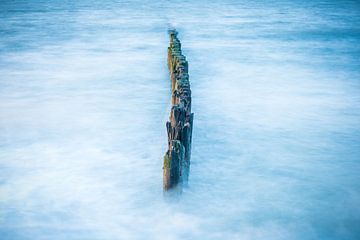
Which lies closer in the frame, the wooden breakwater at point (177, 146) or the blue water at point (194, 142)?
the wooden breakwater at point (177, 146)

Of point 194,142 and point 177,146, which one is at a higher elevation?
point 177,146

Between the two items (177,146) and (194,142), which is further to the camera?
(194,142)

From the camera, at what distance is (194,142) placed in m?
6.08

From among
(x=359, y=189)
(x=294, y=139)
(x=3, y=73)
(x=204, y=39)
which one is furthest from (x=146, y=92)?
(x=204, y=39)

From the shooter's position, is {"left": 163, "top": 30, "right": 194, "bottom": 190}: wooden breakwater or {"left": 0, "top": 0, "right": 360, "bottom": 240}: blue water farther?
{"left": 0, "top": 0, "right": 360, "bottom": 240}: blue water

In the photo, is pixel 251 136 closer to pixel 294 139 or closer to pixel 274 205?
pixel 294 139

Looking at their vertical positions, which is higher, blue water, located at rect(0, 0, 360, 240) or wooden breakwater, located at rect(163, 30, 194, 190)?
wooden breakwater, located at rect(163, 30, 194, 190)

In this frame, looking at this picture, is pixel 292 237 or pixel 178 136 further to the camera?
pixel 178 136

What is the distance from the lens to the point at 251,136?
6414 mm

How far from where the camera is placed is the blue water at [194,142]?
14.1ft

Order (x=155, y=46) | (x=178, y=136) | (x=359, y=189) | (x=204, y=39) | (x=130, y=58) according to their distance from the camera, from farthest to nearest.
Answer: (x=204, y=39)
(x=155, y=46)
(x=130, y=58)
(x=359, y=189)
(x=178, y=136)

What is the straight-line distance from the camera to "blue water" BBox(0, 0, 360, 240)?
4.29m

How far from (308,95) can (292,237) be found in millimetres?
5156

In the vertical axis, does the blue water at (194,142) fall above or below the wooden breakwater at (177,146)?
below
